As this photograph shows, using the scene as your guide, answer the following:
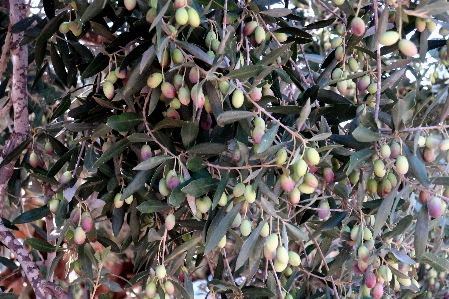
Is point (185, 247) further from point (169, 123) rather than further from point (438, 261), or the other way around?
point (438, 261)

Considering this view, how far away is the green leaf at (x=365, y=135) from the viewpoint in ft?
2.82

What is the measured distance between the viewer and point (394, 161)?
877mm

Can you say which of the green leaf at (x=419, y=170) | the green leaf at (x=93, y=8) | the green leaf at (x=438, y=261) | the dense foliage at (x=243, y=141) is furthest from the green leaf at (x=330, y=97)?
the green leaf at (x=93, y=8)

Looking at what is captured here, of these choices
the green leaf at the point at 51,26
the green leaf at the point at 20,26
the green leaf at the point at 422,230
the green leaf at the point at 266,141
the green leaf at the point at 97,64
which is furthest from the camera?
the green leaf at the point at 20,26

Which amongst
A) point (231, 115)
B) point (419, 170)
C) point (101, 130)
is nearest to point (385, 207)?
point (419, 170)

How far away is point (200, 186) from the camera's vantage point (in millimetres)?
881

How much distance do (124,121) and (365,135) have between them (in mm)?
426

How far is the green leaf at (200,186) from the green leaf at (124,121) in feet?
0.64

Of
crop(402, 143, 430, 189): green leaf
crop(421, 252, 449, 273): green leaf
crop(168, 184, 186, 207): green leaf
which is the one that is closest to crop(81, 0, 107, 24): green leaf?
crop(168, 184, 186, 207): green leaf

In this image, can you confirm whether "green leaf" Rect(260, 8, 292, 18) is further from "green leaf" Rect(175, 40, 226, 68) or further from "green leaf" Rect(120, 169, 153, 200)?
"green leaf" Rect(120, 169, 153, 200)

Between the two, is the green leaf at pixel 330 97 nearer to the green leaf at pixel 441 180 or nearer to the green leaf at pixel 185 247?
the green leaf at pixel 441 180

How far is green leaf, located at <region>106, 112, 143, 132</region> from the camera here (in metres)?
0.97

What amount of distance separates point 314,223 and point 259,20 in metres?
0.44

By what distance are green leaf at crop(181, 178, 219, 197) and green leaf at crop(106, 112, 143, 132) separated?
0.19 m
